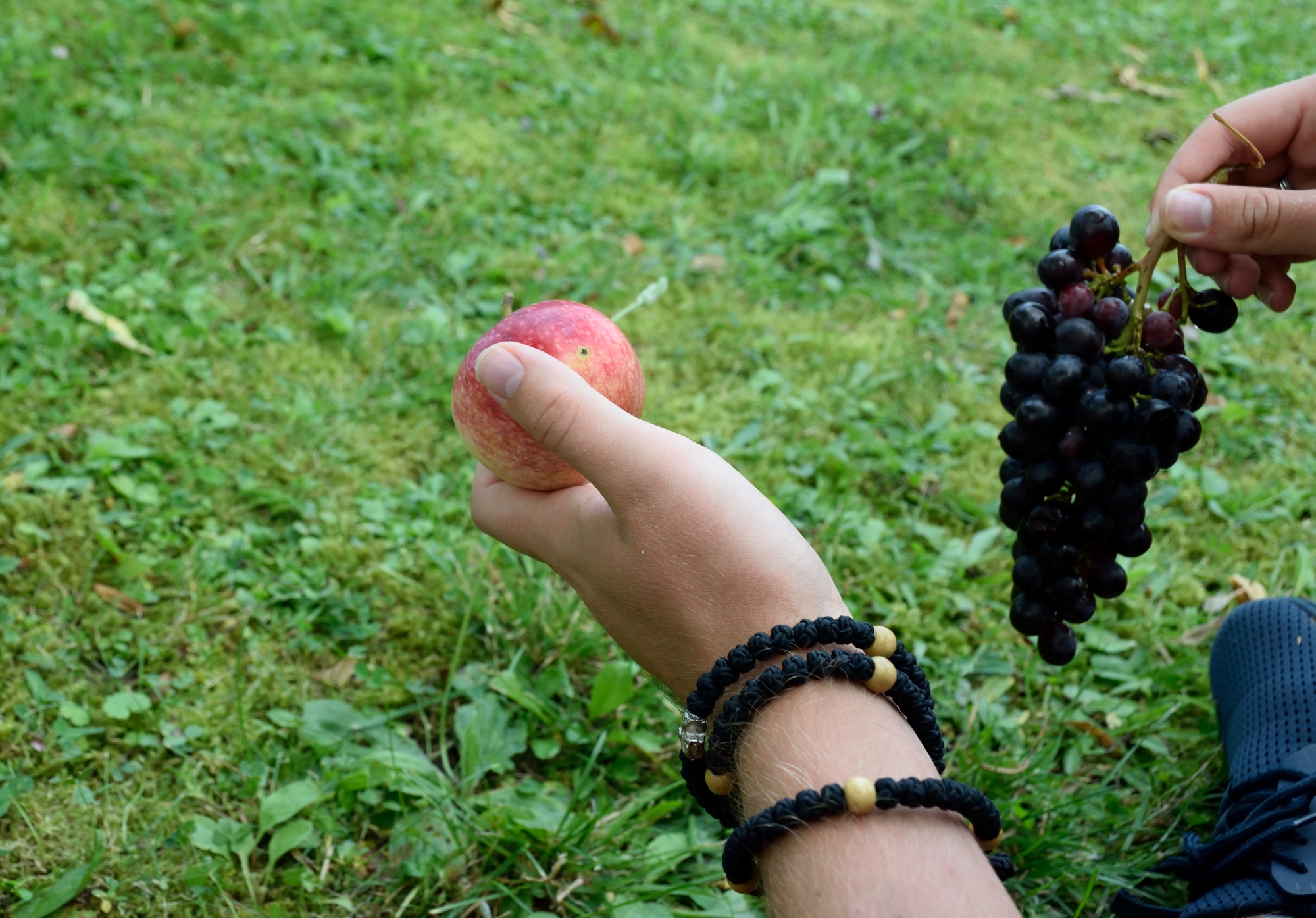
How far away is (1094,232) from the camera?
159 cm

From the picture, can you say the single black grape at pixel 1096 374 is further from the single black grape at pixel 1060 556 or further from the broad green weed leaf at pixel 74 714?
the broad green weed leaf at pixel 74 714

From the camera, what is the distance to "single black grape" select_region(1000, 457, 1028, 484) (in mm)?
1686

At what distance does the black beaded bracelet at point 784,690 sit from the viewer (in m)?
1.28

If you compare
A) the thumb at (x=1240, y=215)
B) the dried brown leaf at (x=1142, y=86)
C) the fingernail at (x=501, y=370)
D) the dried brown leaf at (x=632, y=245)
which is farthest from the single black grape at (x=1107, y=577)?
the dried brown leaf at (x=1142, y=86)

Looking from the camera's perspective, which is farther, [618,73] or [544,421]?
[618,73]

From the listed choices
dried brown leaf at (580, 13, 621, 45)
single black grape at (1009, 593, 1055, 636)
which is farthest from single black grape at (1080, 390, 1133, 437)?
dried brown leaf at (580, 13, 621, 45)

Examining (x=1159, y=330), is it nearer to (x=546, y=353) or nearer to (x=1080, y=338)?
(x=1080, y=338)

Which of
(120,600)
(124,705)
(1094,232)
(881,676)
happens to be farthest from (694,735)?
(120,600)

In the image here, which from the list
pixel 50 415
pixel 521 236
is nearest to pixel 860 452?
pixel 521 236

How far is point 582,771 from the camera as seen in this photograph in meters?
1.98

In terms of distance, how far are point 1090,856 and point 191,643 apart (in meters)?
1.86

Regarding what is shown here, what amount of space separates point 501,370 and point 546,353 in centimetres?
22

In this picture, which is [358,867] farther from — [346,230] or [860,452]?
[346,230]

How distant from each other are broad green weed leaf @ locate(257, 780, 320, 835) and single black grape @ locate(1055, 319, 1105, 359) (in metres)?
1.53
